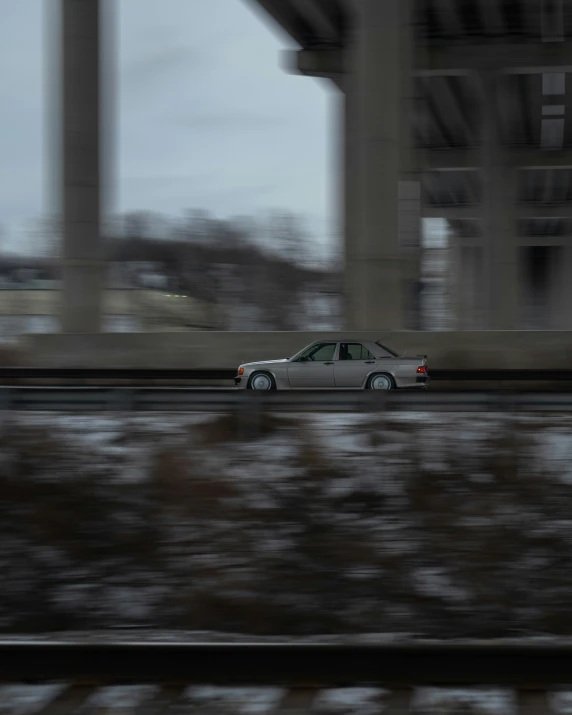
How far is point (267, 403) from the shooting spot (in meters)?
9.27

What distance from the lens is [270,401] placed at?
9.29 meters

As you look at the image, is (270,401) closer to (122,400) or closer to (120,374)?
(122,400)

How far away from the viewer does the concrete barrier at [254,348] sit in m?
21.0

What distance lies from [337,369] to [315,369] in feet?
1.39

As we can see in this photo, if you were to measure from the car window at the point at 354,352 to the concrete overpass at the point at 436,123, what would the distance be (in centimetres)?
511

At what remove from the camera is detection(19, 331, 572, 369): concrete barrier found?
2098 cm

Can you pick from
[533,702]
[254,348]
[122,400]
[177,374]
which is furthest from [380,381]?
[533,702]

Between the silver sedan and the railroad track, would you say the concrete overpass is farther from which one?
the railroad track

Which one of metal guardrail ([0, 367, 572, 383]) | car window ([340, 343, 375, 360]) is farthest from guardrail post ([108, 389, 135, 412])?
car window ([340, 343, 375, 360])

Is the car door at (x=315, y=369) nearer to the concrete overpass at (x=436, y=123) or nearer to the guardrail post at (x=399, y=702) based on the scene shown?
the concrete overpass at (x=436, y=123)

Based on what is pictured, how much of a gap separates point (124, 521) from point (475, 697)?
12.6ft

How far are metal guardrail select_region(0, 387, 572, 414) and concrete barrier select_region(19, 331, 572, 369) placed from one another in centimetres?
1107

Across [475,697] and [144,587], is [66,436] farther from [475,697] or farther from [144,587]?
[475,697]

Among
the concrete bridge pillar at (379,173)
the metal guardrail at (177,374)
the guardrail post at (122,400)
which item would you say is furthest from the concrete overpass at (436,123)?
the guardrail post at (122,400)
